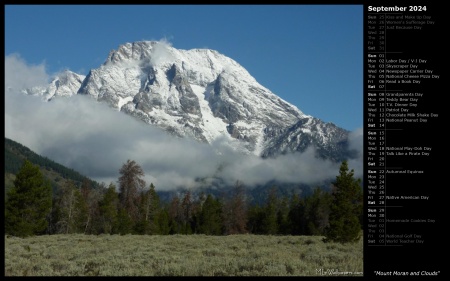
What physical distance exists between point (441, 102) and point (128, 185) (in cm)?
6012

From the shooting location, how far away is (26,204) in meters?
46.1

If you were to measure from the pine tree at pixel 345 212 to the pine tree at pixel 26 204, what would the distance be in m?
30.7

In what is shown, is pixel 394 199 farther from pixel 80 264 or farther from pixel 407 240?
pixel 80 264

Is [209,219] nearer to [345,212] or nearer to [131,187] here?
[131,187]

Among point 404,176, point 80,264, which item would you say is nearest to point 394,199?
point 404,176

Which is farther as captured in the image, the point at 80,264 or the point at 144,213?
the point at 144,213

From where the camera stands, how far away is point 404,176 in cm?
950

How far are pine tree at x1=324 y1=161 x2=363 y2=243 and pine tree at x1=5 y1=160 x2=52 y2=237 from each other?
1208 inches

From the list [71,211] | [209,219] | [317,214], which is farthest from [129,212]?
[317,214]

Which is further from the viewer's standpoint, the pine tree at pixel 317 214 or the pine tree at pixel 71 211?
the pine tree at pixel 317 214

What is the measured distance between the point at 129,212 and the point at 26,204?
21.5 m

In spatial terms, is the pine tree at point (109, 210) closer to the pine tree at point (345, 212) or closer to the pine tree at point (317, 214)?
the pine tree at point (317, 214)

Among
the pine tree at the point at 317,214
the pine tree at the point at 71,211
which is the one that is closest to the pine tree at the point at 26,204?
the pine tree at the point at 71,211

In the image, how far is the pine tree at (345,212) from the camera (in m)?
30.2
